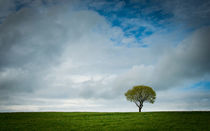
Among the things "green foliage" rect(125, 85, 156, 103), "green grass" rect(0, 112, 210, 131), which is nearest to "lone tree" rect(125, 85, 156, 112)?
"green foliage" rect(125, 85, 156, 103)

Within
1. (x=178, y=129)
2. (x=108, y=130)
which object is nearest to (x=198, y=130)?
(x=178, y=129)

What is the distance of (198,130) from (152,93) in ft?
119

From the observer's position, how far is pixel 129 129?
2488cm

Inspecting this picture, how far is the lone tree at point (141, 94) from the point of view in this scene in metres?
60.4

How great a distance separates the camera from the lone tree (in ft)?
198

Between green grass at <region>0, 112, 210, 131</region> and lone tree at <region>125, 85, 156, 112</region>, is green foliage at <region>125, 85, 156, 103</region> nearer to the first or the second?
lone tree at <region>125, 85, 156, 112</region>

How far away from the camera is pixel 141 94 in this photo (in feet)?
201

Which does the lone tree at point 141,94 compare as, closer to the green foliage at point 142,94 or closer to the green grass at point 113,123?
the green foliage at point 142,94

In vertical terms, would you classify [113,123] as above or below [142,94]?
below

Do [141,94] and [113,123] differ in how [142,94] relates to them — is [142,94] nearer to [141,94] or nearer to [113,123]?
[141,94]

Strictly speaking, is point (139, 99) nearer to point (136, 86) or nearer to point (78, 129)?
point (136, 86)

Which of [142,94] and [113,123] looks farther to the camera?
[142,94]

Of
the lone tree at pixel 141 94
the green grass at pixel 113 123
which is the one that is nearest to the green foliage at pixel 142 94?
the lone tree at pixel 141 94

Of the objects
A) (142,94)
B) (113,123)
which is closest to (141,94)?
(142,94)
